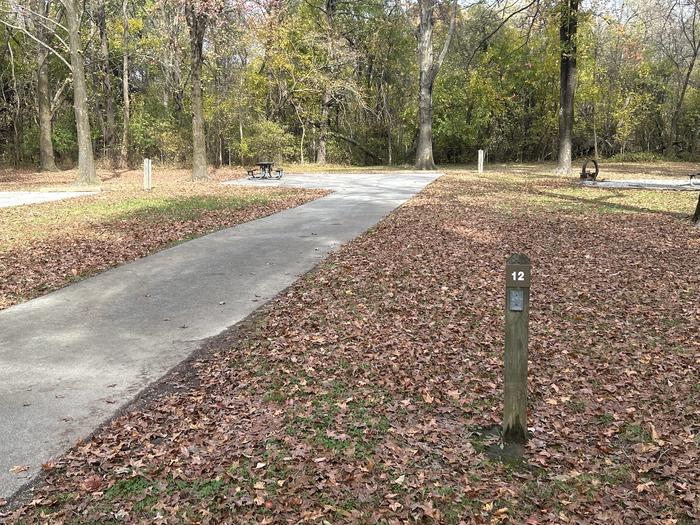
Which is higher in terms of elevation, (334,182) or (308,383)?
(334,182)

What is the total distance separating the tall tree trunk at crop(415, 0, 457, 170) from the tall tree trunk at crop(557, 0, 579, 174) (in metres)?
6.60

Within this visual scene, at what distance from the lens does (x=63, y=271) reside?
24.5 ft

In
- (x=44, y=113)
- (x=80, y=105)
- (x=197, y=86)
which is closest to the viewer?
(x=80, y=105)

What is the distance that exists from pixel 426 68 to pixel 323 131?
816 centimetres

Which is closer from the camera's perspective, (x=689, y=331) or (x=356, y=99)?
(x=689, y=331)

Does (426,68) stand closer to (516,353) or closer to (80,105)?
(80,105)

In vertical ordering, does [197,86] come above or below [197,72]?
below

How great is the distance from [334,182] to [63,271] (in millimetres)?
14707

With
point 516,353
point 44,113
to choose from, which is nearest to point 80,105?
point 44,113

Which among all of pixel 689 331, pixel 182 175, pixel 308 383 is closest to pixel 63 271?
pixel 308 383

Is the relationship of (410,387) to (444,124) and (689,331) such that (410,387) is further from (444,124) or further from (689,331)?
(444,124)

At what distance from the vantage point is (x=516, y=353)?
11.5ft

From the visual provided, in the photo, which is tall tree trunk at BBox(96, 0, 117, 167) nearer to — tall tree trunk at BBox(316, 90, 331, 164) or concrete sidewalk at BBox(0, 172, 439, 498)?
tall tree trunk at BBox(316, 90, 331, 164)

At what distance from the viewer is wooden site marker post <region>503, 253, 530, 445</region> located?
338cm
